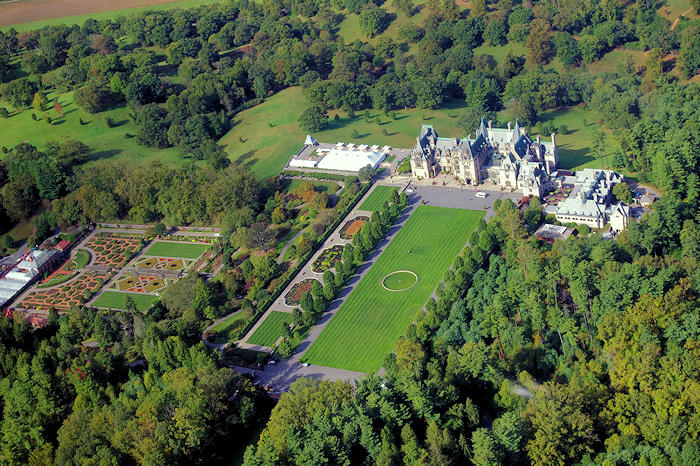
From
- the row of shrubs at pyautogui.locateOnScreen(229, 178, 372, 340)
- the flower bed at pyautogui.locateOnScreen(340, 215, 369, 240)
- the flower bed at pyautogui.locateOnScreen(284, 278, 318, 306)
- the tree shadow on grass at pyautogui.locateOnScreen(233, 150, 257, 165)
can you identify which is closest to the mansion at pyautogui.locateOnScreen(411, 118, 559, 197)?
the row of shrubs at pyautogui.locateOnScreen(229, 178, 372, 340)

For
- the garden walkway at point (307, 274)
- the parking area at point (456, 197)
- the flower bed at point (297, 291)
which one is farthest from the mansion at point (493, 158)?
the flower bed at point (297, 291)

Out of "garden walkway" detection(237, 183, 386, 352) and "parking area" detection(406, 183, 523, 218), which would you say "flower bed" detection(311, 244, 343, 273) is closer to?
"garden walkway" detection(237, 183, 386, 352)

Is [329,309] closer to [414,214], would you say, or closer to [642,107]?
[414,214]

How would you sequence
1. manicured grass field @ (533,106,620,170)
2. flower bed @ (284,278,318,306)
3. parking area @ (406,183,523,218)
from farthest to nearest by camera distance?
manicured grass field @ (533,106,620,170), parking area @ (406,183,523,218), flower bed @ (284,278,318,306)

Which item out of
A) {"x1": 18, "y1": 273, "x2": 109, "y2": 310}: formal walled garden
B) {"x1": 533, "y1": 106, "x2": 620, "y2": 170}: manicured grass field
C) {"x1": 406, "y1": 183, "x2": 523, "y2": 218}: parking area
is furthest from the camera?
{"x1": 533, "y1": 106, "x2": 620, "y2": 170}: manicured grass field

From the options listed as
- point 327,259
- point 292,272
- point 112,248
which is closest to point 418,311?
point 327,259

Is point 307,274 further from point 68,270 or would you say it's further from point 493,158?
point 68,270

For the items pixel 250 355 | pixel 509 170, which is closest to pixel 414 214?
pixel 509 170
